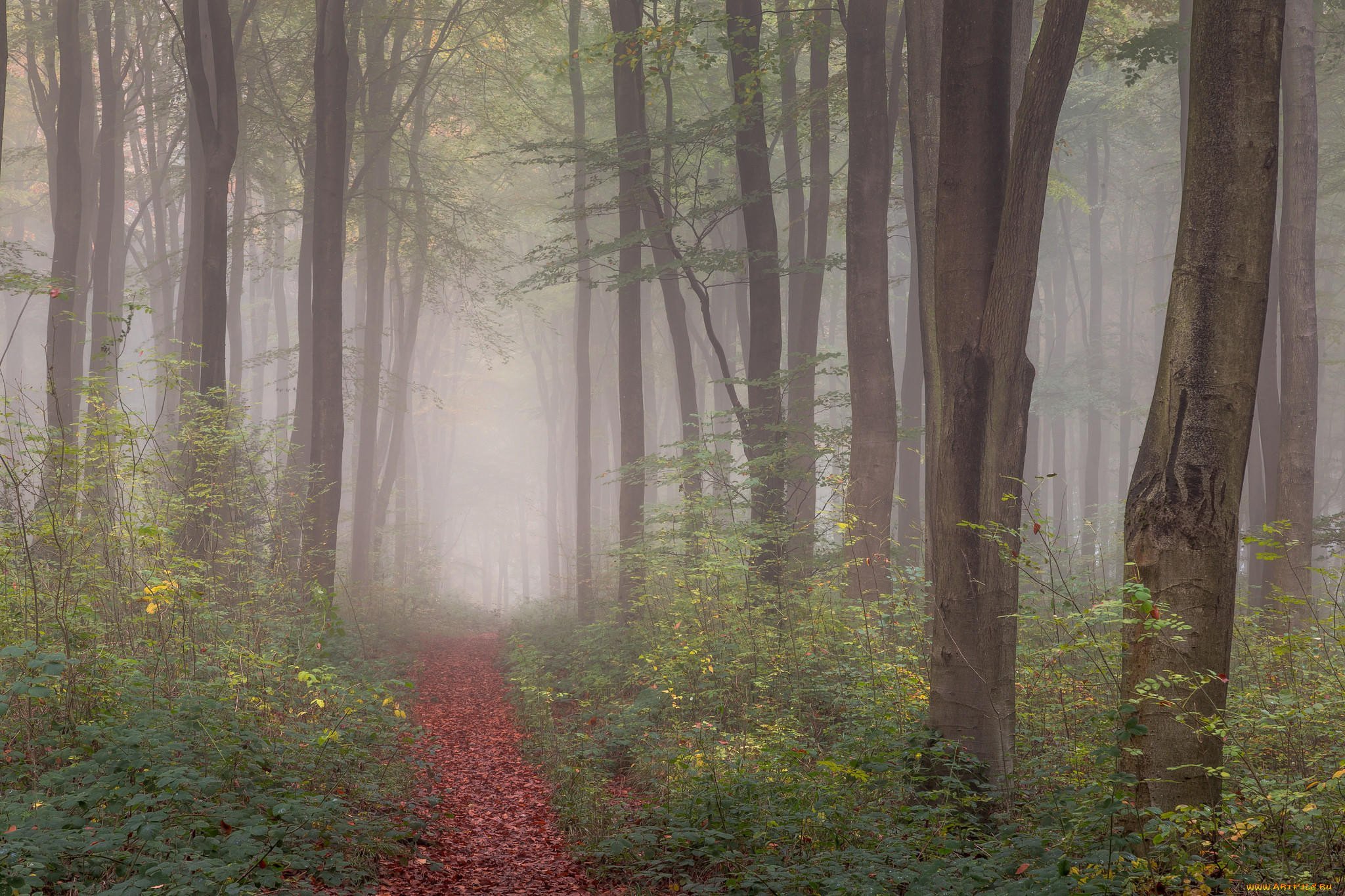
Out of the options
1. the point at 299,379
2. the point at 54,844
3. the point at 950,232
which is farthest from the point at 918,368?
the point at 54,844

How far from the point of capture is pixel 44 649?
518cm

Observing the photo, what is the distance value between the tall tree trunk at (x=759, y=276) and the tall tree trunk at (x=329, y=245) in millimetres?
6525

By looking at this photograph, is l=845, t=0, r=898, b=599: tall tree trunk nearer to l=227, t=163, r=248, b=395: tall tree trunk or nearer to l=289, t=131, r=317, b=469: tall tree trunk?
l=289, t=131, r=317, b=469: tall tree trunk

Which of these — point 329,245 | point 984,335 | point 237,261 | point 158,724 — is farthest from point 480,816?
point 237,261

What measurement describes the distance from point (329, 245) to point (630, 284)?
5.05m

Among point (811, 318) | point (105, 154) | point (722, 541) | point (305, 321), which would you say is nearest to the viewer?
point (722, 541)

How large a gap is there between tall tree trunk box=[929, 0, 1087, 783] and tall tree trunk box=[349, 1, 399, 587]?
15.3m

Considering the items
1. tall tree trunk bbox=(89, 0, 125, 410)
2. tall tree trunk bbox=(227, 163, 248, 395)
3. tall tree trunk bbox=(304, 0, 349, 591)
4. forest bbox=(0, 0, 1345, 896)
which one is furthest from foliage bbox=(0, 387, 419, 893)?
tall tree trunk bbox=(89, 0, 125, 410)

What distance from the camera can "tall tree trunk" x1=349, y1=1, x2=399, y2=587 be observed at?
18.8 metres

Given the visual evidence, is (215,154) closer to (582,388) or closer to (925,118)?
(925,118)

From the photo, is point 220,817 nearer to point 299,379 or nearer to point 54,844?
point 54,844

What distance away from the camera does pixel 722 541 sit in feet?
35.9

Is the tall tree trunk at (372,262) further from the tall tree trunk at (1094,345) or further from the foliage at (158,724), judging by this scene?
the tall tree trunk at (1094,345)

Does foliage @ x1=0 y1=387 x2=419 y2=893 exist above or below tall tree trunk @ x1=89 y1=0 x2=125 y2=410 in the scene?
below
